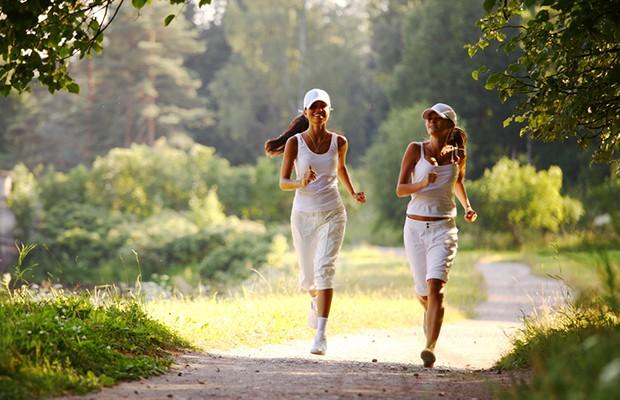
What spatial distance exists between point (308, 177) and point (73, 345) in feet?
8.63

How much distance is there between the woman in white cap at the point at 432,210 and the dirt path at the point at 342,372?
613 mm

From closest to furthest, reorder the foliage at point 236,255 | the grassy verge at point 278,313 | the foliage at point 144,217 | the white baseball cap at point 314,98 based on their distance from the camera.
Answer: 1. the white baseball cap at point 314,98
2. the grassy verge at point 278,313
3. the foliage at point 236,255
4. the foliage at point 144,217

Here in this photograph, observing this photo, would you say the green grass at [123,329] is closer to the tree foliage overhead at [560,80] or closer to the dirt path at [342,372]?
the dirt path at [342,372]

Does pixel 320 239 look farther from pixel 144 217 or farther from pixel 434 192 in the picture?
pixel 144 217

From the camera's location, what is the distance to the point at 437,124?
7.88 meters

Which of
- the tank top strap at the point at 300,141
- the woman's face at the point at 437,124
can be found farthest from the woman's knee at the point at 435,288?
the tank top strap at the point at 300,141

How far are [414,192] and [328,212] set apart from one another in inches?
38.4

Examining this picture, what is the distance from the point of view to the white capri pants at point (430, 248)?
7.71 meters

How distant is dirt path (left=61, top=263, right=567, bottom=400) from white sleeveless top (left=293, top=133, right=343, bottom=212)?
4.44 feet

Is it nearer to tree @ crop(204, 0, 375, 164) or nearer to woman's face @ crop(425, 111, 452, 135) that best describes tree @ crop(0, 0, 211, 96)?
woman's face @ crop(425, 111, 452, 135)

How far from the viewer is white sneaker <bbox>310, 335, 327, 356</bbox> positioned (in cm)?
856

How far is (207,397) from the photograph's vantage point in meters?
5.79

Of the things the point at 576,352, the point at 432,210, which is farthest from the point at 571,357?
the point at 432,210

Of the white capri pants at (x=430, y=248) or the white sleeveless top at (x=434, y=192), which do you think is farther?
the white sleeveless top at (x=434, y=192)
